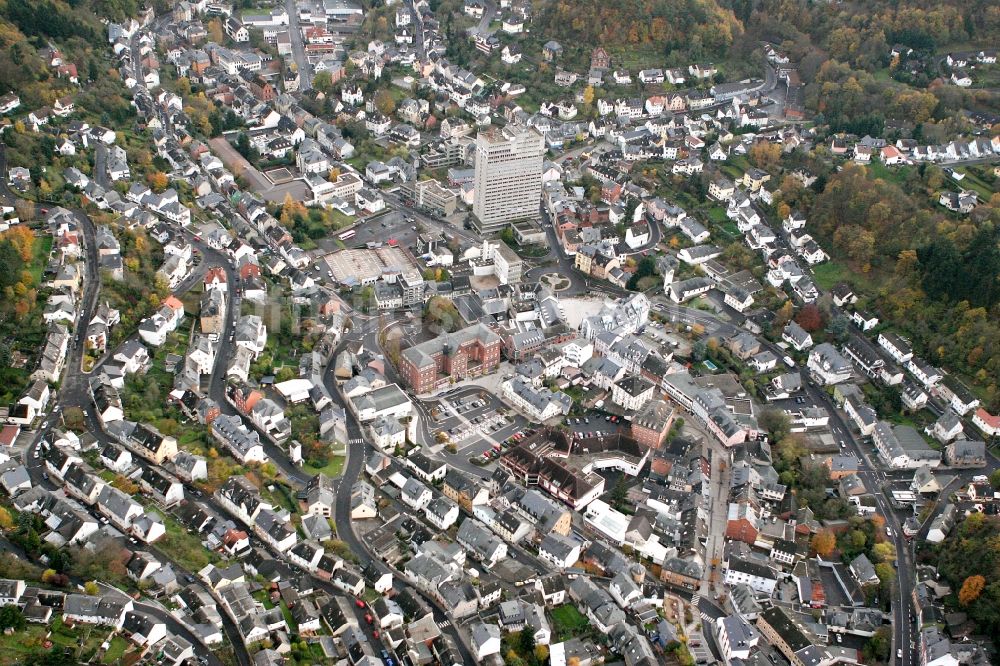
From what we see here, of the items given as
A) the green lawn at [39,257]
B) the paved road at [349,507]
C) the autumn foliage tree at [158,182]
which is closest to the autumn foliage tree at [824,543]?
the paved road at [349,507]

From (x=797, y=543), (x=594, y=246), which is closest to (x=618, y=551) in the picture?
(x=797, y=543)

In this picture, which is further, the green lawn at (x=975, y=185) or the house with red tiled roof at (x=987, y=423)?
the green lawn at (x=975, y=185)

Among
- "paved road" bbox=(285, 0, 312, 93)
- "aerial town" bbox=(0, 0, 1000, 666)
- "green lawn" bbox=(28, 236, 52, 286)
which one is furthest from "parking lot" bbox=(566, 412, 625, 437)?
"paved road" bbox=(285, 0, 312, 93)

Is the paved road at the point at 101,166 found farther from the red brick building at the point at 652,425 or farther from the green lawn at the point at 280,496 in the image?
the red brick building at the point at 652,425

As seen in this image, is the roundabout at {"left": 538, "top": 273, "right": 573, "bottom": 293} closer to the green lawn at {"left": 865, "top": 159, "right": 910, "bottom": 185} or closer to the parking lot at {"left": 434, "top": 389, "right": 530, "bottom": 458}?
the parking lot at {"left": 434, "top": 389, "right": 530, "bottom": 458}

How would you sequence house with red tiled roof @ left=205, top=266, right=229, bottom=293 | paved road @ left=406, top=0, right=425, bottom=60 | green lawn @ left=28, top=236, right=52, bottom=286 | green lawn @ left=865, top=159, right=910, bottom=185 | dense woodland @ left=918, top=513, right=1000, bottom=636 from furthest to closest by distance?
paved road @ left=406, top=0, right=425, bottom=60 < green lawn @ left=865, top=159, right=910, bottom=185 < house with red tiled roof @ left=205, top=266, right=229, bottom=293 < green lawn @ left=28, top=236, right=52, bottom=286 < dense woodland @ left=918, top=513, right=1000, bottom=636

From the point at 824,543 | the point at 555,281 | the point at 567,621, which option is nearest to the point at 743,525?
the point at 824,543
